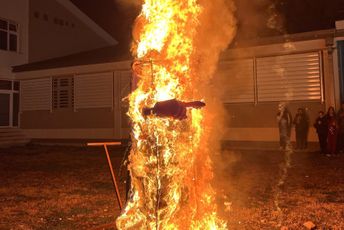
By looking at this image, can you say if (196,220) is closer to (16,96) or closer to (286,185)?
(286,185)

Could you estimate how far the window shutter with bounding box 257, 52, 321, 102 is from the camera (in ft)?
48.8

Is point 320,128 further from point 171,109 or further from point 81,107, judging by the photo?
point 81,107

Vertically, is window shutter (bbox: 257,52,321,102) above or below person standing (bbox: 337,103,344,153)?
above

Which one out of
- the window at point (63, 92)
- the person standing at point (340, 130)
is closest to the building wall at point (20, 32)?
the window at point (63, 92)

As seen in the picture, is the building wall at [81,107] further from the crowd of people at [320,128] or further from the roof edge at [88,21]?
the crowd of people at [320,128]

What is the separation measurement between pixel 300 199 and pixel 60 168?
7907 millimetres

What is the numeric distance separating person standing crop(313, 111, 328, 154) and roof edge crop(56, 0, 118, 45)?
20171 millimetres

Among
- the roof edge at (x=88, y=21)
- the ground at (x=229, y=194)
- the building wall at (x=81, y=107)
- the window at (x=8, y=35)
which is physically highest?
the roof edge at (x=88, y=21)

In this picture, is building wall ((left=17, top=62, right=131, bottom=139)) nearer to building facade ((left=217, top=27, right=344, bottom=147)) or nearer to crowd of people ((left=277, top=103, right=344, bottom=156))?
building facade ((left=217, top=27, right=344, bottom=147))

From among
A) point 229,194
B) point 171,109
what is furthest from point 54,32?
point 171,109

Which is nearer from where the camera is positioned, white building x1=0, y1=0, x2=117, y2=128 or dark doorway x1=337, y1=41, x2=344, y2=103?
dark doorway x1=337, y1=41, x2=344, y2=103

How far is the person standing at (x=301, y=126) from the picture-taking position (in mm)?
14469

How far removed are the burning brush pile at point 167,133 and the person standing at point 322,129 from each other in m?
10.3

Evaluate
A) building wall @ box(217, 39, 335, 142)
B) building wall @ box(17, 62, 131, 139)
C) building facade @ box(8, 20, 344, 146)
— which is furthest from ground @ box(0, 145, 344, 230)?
building wall @ box(17, 62, 131, 139)
